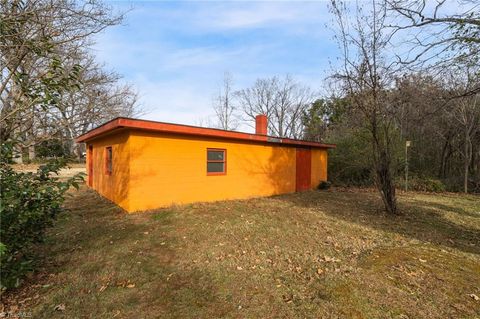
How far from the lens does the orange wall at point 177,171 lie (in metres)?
7.34

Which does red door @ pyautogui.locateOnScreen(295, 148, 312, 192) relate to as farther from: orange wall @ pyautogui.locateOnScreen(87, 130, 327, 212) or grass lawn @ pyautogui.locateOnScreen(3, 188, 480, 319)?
grass lawn @ pyautogui.locateOnScreen(3, 188, 480, 319)

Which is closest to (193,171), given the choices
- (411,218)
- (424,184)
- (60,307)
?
(60,307)

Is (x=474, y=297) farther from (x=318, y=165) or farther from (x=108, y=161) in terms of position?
(x=318, y=165)

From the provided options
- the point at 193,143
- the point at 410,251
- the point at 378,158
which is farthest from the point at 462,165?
the point at 193,143

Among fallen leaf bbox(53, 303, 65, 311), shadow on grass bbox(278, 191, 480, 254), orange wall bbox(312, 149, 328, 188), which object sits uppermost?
orange wall bbox(312, 149, 328, 188)

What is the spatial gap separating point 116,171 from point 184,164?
2084 millimetres

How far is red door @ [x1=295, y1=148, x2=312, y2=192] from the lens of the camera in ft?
40.4

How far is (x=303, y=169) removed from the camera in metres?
12.6

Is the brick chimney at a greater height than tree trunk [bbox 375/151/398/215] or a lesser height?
greater

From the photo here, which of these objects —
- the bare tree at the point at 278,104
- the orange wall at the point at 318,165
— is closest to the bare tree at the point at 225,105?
the bare tree at the point at 278,104

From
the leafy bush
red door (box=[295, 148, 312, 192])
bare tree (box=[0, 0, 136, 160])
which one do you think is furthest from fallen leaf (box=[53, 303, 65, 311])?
the leafy bush

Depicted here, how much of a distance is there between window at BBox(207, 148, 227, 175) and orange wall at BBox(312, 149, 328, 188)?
5.68 m

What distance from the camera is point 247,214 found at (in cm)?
727

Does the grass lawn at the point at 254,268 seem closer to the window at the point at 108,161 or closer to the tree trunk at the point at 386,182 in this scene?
the tree trunk at the point at 386,182
